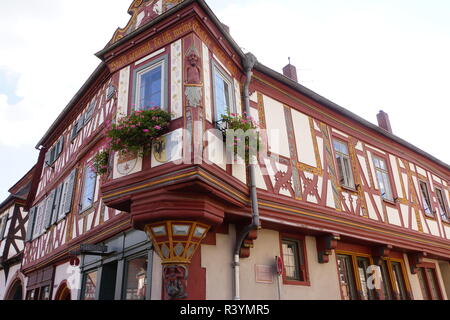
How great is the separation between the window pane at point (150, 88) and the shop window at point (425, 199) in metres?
9.74

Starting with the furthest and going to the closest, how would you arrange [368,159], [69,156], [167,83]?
1. [69,156]
2. [368,159]
3. [167,83]

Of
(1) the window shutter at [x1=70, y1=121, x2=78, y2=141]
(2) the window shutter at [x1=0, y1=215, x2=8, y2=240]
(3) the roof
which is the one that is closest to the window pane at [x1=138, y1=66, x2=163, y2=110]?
(3) the roof

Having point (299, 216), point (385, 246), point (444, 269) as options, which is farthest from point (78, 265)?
point (444, 269)

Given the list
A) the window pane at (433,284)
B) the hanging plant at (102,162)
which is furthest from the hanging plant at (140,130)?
the window pane at (433,284)

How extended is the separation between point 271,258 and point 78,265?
4.91 metres

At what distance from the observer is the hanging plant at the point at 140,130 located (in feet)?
21.3

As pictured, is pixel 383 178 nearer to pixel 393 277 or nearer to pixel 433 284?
pixel 393 277

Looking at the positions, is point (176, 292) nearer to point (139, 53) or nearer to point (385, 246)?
point (139, 53)

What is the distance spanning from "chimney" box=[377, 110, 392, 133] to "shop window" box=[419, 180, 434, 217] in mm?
2562

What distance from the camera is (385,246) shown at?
10.4 meters

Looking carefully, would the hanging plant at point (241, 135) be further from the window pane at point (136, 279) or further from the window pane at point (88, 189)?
the window pane at point (88, 189)

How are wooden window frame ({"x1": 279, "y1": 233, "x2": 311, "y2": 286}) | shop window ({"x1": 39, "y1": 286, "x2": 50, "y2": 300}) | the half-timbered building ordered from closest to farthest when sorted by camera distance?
1. the half-timbered building
2. wooden window frame ({"x1": 279, "y1": 233, "x2": 311, "y2": 286})
3. shop window ({"x1": 39, "y1": 286, "x2": 50, "y2": 300})

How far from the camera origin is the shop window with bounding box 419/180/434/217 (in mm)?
12898

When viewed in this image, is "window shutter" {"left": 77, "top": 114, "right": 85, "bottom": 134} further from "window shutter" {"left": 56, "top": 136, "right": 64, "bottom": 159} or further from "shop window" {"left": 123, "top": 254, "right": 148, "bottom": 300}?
"shop window" {"left": 123, "top": 254, "right": 148, "bottom": 300}
